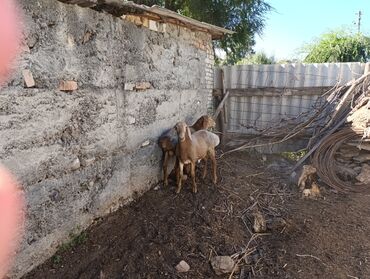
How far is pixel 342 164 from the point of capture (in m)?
5.68

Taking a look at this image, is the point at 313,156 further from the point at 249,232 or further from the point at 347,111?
the point at 249,232

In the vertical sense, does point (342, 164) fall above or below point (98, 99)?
below

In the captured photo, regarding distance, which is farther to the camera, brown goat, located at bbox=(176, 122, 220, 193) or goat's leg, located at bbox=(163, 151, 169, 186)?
goat's leg, located at bbox=(163, 151, 169, 186)

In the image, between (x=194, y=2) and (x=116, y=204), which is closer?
(x=116, y=204)

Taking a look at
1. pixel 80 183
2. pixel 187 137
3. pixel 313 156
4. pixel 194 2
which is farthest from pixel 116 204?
pixel 194 2

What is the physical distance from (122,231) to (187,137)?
143 cm

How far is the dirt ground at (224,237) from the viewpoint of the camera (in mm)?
3309

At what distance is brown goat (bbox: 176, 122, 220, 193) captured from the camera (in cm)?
450

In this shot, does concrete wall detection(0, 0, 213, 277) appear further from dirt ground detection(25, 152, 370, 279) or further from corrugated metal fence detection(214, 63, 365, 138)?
corrugated metal fence detection(214, 63, 365, 138)

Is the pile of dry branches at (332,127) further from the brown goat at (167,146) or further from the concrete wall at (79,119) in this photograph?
the concrete wall at (79,119)

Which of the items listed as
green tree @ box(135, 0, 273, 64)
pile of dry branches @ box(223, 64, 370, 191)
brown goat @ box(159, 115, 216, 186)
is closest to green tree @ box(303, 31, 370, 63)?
green tree @ box(135, 0, 273, 64)

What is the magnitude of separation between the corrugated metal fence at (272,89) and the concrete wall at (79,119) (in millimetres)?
2336

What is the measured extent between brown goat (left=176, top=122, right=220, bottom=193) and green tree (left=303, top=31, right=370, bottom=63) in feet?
35.7

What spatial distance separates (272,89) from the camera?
6891mm
